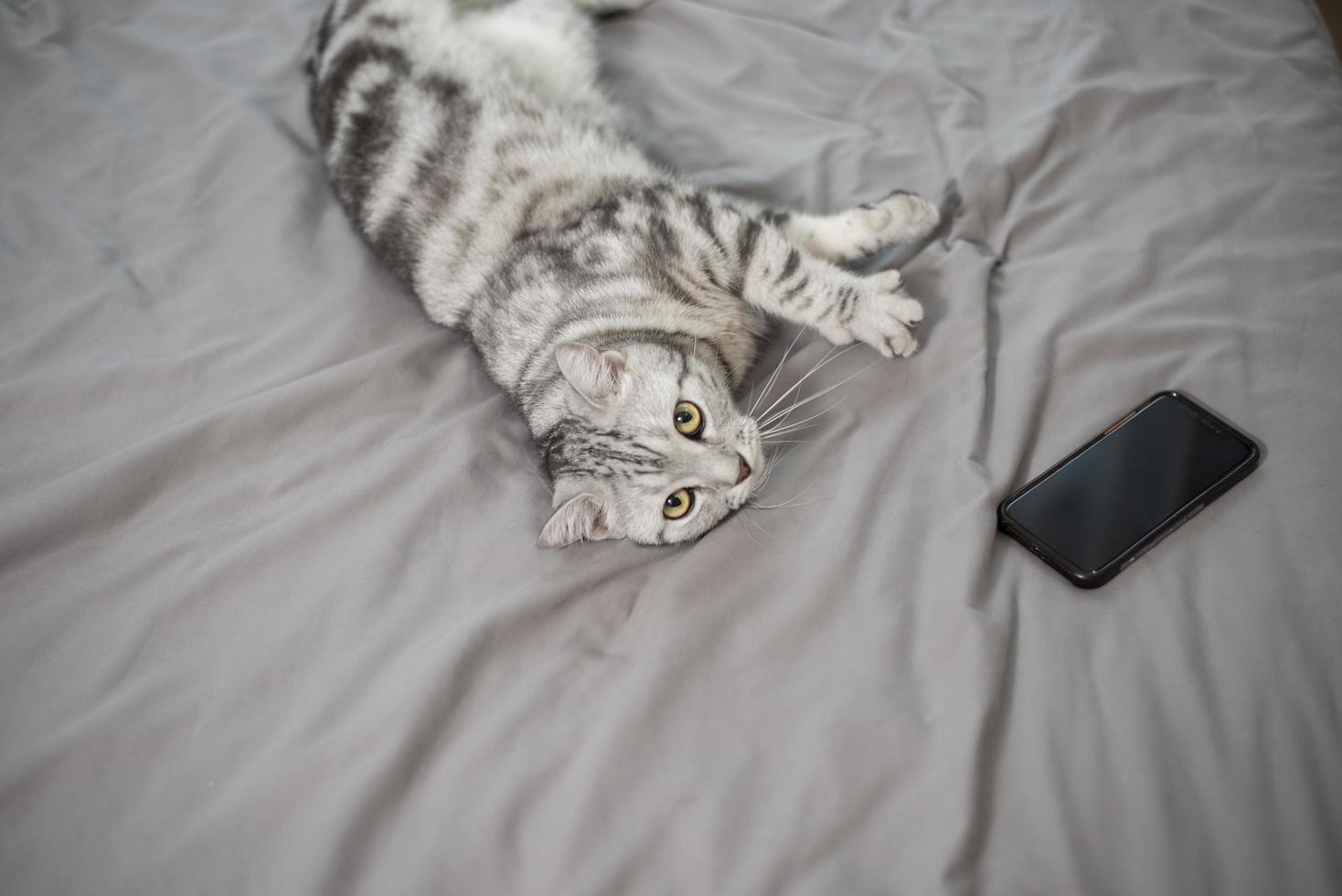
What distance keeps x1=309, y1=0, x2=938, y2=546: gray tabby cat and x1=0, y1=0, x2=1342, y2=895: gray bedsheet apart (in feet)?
0.27

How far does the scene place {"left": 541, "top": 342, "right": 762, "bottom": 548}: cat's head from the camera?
1.39 metres

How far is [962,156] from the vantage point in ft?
5.66

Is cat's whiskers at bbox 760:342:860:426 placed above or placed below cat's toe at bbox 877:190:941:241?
below

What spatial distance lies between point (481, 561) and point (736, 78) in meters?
1.31

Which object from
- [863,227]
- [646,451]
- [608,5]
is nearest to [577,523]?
[646,451]

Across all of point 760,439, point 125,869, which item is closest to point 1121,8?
point 760,439

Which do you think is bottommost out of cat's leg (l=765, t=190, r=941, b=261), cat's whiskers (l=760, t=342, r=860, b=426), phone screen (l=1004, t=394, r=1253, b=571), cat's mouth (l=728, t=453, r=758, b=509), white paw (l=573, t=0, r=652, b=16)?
cat's mouth (l=728, t=453, r=758, b=509)

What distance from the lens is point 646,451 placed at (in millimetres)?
1438

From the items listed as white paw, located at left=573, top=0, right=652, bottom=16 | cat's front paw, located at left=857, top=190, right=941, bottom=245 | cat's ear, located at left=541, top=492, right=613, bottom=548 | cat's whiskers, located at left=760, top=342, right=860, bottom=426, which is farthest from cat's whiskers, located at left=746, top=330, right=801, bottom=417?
white paw, located at left=573, top=0, right=652, bottom=16

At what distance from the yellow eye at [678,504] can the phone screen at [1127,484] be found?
1.68 feet

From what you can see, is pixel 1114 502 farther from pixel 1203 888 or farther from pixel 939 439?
pixel 1203 888

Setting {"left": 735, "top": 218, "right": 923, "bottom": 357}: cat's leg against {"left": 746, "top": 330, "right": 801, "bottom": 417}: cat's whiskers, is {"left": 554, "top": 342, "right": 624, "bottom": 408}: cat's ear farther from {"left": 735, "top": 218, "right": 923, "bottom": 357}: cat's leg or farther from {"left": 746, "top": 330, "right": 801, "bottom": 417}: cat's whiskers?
{"left": 735, "top": 218, "right": 923, "bottom": 357}: cat's leg

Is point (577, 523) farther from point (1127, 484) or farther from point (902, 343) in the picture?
point (1127, 484)

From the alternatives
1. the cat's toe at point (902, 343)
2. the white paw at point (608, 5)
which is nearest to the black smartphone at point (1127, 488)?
the cat's toe at point (902, 343)
